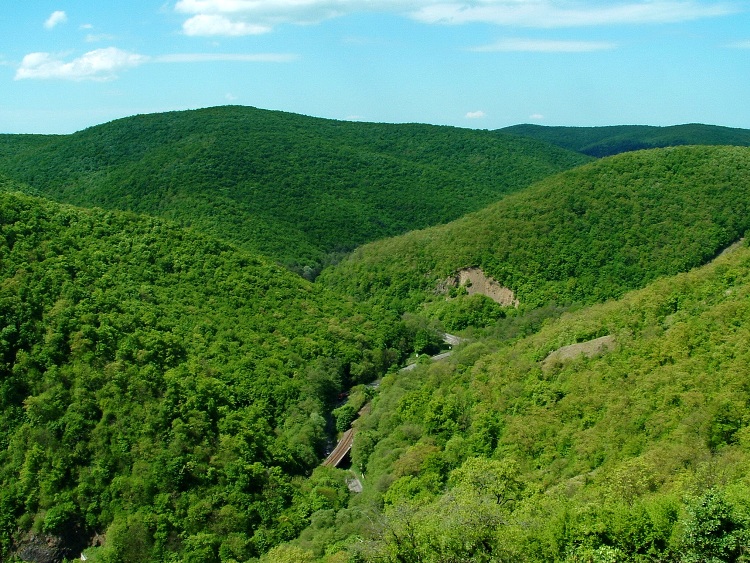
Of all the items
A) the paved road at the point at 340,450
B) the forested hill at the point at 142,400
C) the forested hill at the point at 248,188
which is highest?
the forested hill at the point at 248,188

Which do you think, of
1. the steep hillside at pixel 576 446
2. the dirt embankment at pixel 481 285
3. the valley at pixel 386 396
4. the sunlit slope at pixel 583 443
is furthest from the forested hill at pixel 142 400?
the dirt embankment at pixel 481 285

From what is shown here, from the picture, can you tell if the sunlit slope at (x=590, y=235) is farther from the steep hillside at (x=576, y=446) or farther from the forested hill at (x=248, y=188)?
the steep hillside at (x=576, y=446)

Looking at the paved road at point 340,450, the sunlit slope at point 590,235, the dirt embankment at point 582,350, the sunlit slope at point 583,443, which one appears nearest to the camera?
the sunlit slope at point 583,443

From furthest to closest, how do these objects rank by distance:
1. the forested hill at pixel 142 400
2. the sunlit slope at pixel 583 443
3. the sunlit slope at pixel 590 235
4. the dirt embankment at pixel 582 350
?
the sunlit slope at pixel 590 235, the dirt embankment at pixel 582 350, the forested hill at pixel 142 400, the sunlit slope at pixel 583 443

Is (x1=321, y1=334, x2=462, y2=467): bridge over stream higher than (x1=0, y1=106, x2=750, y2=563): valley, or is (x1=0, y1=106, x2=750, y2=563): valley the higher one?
(x1=0, y1=106, x2=750, y2=563): valley

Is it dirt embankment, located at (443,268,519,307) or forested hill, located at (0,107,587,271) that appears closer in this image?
dirt embankment, located at (443,268,519,307)

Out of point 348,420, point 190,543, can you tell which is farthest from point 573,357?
point 190,543

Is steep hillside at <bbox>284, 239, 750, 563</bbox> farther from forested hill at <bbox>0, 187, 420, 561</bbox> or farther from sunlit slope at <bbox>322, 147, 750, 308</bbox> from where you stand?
sunlit slope at <bbox>322, 147, 750, 308</bbox>

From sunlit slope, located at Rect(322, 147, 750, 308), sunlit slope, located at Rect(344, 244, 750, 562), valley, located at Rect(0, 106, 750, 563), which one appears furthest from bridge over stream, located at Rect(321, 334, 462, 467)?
sunlit slope, located at Rect(322, 147, 750, 308)
